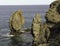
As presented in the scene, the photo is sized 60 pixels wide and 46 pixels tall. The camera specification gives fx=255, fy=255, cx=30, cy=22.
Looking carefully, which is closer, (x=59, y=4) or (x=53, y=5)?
(x=59, y=4)

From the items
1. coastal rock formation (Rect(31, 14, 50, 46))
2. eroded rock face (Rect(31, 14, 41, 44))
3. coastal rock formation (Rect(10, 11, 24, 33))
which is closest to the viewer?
coastal rock formation (Rect(31, 14, 50, 46))

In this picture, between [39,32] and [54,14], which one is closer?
[39,32]

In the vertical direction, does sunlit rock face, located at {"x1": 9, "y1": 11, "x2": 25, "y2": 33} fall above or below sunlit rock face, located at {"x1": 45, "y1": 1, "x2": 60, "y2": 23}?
below

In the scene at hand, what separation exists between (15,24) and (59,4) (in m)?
40.3

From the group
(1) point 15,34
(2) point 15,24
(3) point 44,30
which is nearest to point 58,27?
(3) point 44,30

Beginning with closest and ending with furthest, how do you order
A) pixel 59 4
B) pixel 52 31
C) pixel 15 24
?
1. pixel 52 31
2. pixel 59 4
3. pixel 15 24

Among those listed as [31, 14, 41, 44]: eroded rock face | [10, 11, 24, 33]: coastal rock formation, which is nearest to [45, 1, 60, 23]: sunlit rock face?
[31, 14, 41, 44]: eroded rock face

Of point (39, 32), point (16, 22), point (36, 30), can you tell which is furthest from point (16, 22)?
point (39, 32)

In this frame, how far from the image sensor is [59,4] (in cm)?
5247

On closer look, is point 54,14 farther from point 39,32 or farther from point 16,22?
point 16,22

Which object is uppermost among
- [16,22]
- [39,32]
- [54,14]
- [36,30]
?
[54,14]

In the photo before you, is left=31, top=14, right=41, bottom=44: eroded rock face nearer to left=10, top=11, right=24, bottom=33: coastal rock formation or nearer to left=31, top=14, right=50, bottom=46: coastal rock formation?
left=31, top=14, right=50, bottom=46: coastal rock formation

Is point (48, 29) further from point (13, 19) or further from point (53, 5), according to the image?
point (13, 19)

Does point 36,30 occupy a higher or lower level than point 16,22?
higher
